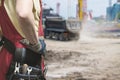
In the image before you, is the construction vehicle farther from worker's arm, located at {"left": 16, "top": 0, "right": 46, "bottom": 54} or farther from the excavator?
worker's arm, located at {"left": 16, "top": 0, "right": 46, "bottom": 54}

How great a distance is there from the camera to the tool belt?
2.91m

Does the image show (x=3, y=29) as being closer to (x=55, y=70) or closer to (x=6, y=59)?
(x=6, y=59)

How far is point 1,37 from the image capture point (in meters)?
3.07

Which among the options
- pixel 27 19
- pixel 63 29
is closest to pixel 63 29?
pixel 63 29

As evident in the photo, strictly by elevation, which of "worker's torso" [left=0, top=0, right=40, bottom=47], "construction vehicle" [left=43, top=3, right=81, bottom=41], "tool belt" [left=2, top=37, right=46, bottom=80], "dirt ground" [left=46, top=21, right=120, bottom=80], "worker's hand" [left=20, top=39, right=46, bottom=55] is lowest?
"construction vehicle" [left=43, top=3, right=81, bottom=41]

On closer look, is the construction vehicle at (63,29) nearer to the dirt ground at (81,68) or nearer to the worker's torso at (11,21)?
the dirt ground at (81,68)

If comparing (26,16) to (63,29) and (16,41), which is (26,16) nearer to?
(16,41)

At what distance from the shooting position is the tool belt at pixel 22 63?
2914 mm

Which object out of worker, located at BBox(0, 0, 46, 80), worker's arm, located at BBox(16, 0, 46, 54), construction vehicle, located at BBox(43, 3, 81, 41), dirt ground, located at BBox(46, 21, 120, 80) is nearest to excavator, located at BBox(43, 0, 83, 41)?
construction vehicle, located at BBox(43, 3, 81, 41)

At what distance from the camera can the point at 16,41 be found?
2930mm

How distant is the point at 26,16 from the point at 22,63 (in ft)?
1.45

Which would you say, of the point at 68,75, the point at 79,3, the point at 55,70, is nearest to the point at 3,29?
the point at 68,75

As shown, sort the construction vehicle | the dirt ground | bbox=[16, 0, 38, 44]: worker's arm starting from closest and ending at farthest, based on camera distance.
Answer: bbox=[16, 0, 38, 44]: worker's arm
the dirt ground
the construction vehicle

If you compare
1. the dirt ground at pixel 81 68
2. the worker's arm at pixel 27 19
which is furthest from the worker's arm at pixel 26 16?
the dirt ground at pixel 81 68
